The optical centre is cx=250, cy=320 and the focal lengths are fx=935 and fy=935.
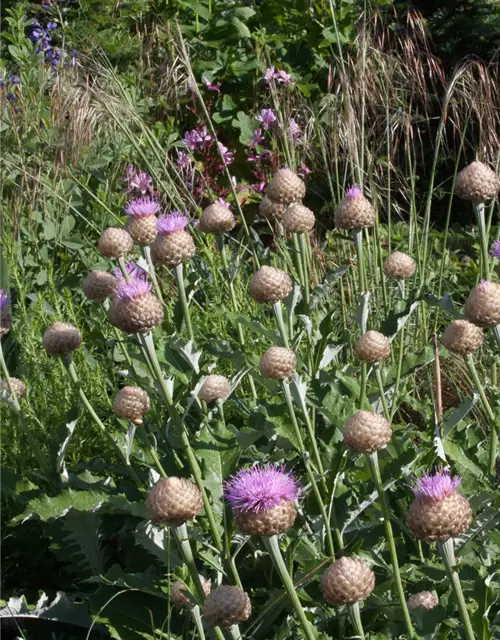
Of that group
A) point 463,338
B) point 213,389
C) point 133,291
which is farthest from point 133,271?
point 463,338

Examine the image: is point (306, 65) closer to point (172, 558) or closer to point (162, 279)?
point (162, 279)

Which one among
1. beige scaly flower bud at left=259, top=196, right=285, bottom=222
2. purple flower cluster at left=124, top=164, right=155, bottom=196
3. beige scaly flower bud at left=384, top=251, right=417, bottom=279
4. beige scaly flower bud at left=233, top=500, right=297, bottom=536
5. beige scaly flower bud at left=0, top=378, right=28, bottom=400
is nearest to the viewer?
beige scaly flower bud at left=233, top=500, right=297, bottom=536

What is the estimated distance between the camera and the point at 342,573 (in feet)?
3.99

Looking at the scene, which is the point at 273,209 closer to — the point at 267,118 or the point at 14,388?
the point at 14,388

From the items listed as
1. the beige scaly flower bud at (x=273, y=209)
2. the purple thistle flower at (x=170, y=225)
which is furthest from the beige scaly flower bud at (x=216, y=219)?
the purple thistle flower at (x=170, y=225)

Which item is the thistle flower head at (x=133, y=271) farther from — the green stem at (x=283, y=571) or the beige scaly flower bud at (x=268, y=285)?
the green stem at (x=283, y=571)

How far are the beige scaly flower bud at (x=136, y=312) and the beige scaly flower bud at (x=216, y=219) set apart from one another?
2.20 ft

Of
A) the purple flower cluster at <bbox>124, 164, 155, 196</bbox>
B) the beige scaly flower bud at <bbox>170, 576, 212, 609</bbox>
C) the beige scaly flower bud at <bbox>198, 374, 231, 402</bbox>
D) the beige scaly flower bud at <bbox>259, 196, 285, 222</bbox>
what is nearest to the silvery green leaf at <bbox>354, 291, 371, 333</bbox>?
the beige scaly flower bud at <bbox>198, 374, 231, 402</bbox>

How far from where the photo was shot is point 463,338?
1717 millimetres

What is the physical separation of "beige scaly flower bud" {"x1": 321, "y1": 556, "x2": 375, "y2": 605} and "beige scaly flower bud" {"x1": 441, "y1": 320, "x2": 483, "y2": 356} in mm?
606

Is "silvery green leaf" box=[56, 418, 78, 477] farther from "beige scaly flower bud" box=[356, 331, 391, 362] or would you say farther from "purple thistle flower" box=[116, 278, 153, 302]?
"beige scaly flower bud" box=[356, 331, 391, 362]

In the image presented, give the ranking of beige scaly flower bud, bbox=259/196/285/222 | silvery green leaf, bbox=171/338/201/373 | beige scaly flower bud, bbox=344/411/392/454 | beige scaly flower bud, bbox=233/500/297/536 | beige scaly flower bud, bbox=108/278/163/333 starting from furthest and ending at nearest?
beige scaly flower bud, bbox=259/196/285/222, silvery green leaf, bbox=171/338/201/373, beige scaly flower bud, bbox=108/278/163/333, beige scaly flower bud, bbox=344/411/392/454, beige scaly flower bud, bbox=233/500/297/536

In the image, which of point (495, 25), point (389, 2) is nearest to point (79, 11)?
point (389, 2)

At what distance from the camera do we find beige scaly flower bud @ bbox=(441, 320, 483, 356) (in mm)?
1711
